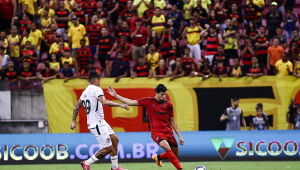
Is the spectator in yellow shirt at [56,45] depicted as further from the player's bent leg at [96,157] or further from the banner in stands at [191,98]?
the player's bent leg at [96,157]

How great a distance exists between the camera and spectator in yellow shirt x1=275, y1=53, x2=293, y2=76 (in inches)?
949

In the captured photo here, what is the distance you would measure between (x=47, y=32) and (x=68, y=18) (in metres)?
1.02

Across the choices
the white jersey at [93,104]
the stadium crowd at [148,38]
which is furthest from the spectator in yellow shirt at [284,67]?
the white jersey at [93,104]

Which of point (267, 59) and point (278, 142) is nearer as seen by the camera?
point (278, 142)

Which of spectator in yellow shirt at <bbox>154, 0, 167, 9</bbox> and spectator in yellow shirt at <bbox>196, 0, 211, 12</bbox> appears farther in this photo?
spectator in yellow shirt at <bbox>154, 0, 167, 9</bbox>

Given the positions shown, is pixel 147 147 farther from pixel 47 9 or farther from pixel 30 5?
pixel 30 5

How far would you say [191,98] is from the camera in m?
23.8

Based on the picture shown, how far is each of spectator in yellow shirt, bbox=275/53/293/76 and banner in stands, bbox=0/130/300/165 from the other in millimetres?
3169

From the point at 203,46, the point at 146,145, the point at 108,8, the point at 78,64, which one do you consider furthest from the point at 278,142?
the point at 108,8

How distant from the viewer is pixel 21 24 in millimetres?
28031

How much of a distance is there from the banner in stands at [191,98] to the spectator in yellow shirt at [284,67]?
61cm

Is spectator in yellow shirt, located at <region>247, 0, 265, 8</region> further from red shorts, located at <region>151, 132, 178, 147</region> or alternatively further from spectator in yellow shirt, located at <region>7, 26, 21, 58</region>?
red shorts, located at <region>151, 132, 178, 147</region>

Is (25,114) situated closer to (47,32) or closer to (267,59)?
(47,32)

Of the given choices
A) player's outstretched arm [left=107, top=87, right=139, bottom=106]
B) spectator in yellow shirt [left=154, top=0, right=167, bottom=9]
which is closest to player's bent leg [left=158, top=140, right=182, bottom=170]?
player's outstretched arm [left=107, top=87, right=139, bottom=106]
